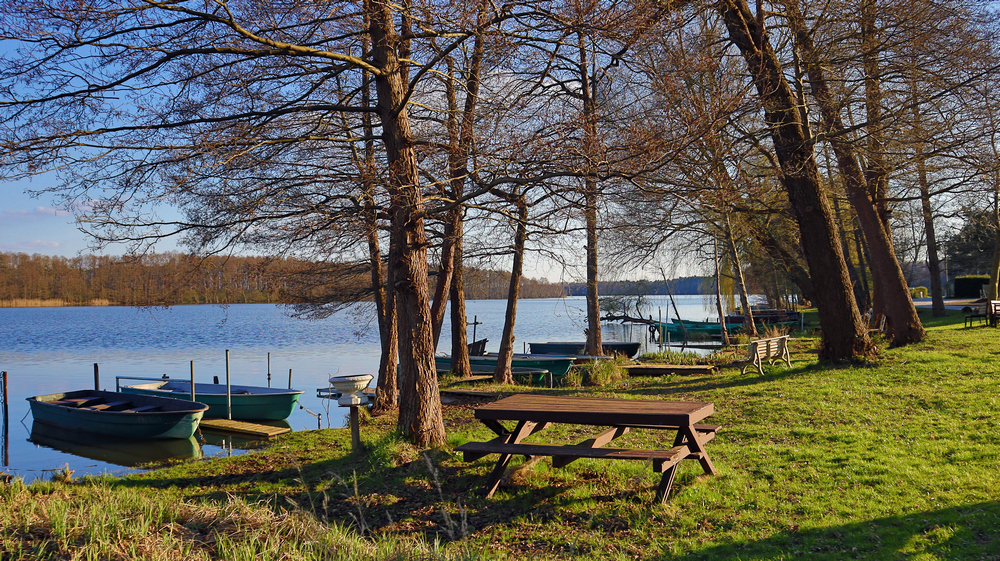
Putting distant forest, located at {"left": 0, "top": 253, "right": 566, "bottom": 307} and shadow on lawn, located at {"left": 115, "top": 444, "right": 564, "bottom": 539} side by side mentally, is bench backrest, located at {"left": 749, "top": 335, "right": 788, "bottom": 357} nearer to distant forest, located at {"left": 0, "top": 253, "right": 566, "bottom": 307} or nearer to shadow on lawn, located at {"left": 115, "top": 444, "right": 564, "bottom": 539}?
distant forest, located at {"left": 0, "top": 253, "right": 566, "bottom": 307}

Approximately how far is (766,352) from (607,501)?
9.08 metres

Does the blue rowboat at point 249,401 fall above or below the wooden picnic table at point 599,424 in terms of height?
below

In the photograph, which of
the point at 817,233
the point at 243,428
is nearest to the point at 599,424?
the point at 817,233

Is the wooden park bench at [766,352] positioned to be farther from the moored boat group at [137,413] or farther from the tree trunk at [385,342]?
the moored boat group at [137,413]

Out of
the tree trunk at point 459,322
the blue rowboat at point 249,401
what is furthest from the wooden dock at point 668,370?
the blue rowboat at point 249,401

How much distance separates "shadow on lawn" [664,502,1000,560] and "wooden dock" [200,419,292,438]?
42.1 feet

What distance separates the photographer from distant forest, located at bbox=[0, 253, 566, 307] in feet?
28.2

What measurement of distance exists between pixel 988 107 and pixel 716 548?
34.4 feet

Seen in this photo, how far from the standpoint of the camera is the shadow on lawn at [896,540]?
4453 mm

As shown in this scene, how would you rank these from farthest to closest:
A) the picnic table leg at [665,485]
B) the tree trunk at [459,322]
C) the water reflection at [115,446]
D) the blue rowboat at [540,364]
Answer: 1. the blue rowboat at [540,364]
2. the tree trunk at [459,322]
3. the water reflection at [115,446]
4. the picnic table leg at [665,485]

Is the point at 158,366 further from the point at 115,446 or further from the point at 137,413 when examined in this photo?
the point at 137,413

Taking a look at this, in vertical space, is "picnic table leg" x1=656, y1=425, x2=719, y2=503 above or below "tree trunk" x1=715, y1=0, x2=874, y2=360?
below

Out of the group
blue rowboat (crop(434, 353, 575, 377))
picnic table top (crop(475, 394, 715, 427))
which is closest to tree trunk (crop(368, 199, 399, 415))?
blue rowboat (crop(434, 353, 575, 377))

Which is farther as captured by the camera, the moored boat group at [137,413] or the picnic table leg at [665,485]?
the moored boat group at [137,413]
